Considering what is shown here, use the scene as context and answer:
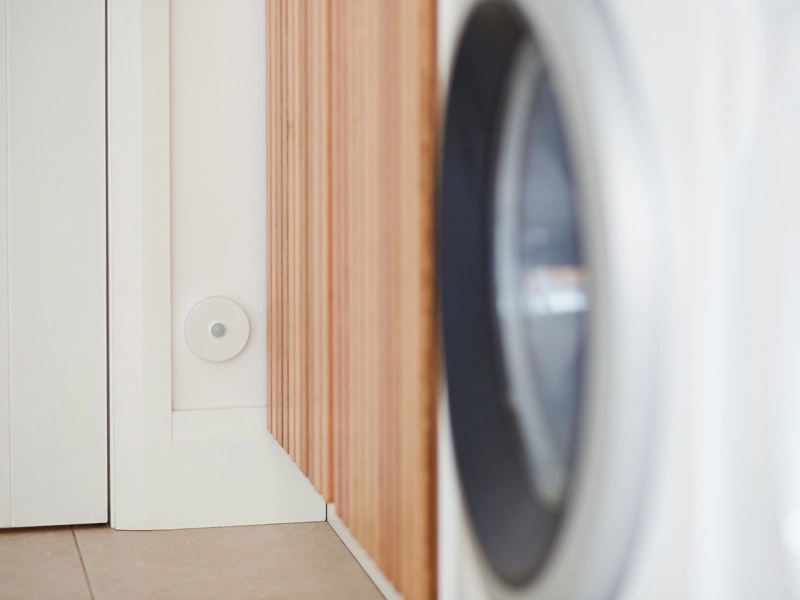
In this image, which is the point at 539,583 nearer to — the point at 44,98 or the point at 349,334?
the point at 349,334

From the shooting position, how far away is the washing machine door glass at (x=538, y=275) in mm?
440

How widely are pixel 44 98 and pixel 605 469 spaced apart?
1.61 meters

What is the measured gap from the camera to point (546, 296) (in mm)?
469

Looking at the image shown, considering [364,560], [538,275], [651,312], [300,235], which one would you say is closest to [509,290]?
[538,275]

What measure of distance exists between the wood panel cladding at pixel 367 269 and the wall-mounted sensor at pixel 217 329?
38 cm

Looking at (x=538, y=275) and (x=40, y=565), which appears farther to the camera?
(x=40, y=565)

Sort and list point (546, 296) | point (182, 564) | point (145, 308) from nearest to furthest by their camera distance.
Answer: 1. point (546, 296)
2. point (182, 564)
3. point (145, 308)

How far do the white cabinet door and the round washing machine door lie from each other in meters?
1.28

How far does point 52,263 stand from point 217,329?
0.36 m

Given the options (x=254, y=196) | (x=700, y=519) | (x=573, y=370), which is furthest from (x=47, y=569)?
(x=700, y=519)

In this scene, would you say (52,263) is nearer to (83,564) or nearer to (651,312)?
(83,564)

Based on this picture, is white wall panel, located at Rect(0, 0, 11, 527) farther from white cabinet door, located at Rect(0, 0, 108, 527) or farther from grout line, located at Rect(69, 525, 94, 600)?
grout line, located at Rect(69, 525, 94, 600)

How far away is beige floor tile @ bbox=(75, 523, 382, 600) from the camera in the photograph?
1283 millimetres

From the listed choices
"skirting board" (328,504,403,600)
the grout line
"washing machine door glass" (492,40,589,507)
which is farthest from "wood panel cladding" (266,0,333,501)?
"washing machine door glass" (492,40,589,507)
